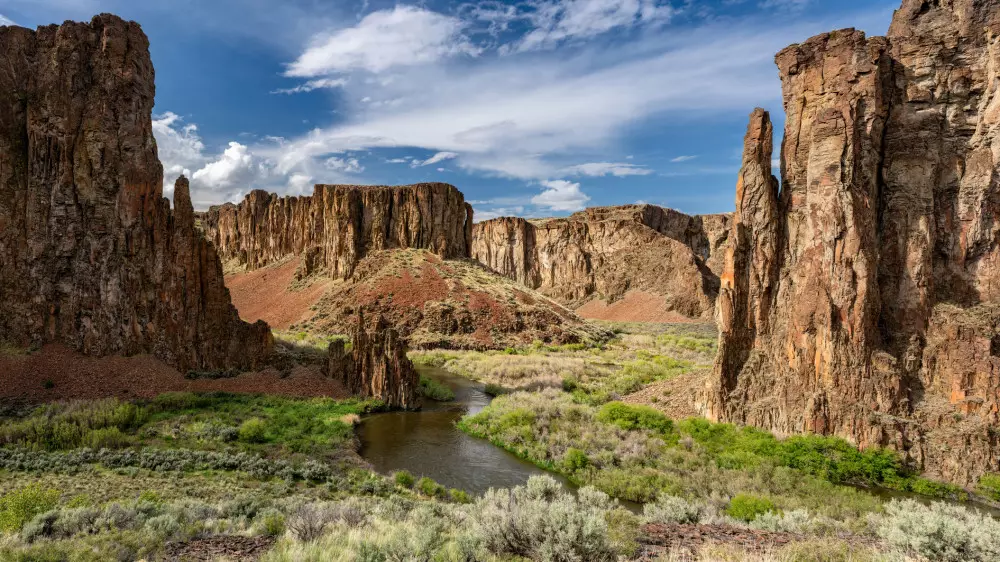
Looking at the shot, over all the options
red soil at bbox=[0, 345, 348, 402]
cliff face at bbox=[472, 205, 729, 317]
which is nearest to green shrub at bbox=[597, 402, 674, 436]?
red soil at bbox=[0, 345, 348, 402]

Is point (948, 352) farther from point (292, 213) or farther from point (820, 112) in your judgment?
point (292, 213)

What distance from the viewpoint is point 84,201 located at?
79.7 feet

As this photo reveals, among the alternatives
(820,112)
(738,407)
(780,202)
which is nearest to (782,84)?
(820,112)

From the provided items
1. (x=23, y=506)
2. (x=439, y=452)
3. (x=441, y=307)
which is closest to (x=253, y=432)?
(x=439, y=452)

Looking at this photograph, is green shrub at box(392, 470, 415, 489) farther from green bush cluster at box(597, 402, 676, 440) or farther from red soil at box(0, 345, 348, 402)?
red soil at box(0, 345, 348, 402)

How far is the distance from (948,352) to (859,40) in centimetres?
1045

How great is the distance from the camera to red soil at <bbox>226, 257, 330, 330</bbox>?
192 feet

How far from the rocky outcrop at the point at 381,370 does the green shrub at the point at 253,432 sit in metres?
7.32

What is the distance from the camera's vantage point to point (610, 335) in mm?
56906

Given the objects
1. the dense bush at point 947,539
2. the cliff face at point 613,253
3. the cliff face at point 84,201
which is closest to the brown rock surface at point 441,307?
the cliff face at point 84,201

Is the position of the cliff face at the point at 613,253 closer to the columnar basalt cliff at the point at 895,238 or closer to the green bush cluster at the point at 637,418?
the green bush cluster at the point at 637,418

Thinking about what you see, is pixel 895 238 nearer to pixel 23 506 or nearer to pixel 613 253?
pixel 23 506

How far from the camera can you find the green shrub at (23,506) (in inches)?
317

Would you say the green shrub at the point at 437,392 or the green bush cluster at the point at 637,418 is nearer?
the green bush cluster at the point at 637,418
